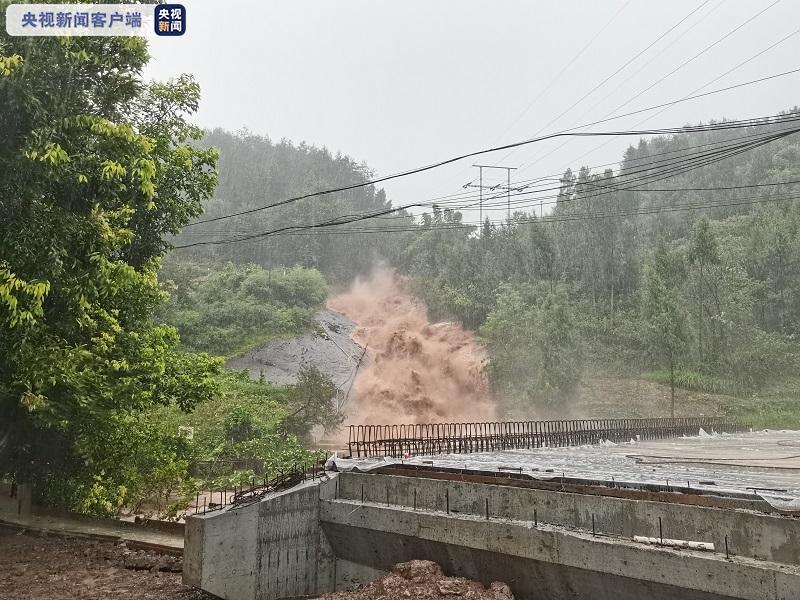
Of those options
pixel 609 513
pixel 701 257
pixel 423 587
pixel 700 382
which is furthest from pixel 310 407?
pixel 701 257

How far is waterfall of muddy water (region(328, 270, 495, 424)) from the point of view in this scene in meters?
43.9

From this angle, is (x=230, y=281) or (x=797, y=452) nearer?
(x=797, y=452)

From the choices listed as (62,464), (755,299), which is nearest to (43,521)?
(62,464)

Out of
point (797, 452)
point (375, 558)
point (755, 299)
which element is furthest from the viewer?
point (755, 299)

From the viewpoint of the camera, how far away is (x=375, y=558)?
1073cm

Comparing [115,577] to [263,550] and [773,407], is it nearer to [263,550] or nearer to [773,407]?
[263,550]

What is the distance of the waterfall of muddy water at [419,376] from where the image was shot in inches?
1727

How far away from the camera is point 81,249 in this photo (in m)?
9.74

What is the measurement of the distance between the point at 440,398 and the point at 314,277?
1972cm

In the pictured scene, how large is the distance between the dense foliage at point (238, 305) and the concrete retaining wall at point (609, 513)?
1363 inches

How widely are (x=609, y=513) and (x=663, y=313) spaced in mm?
38549

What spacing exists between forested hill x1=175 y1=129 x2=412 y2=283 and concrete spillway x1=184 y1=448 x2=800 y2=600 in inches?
2019

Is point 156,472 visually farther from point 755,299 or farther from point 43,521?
point 755,299

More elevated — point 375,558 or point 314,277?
point 314,277
